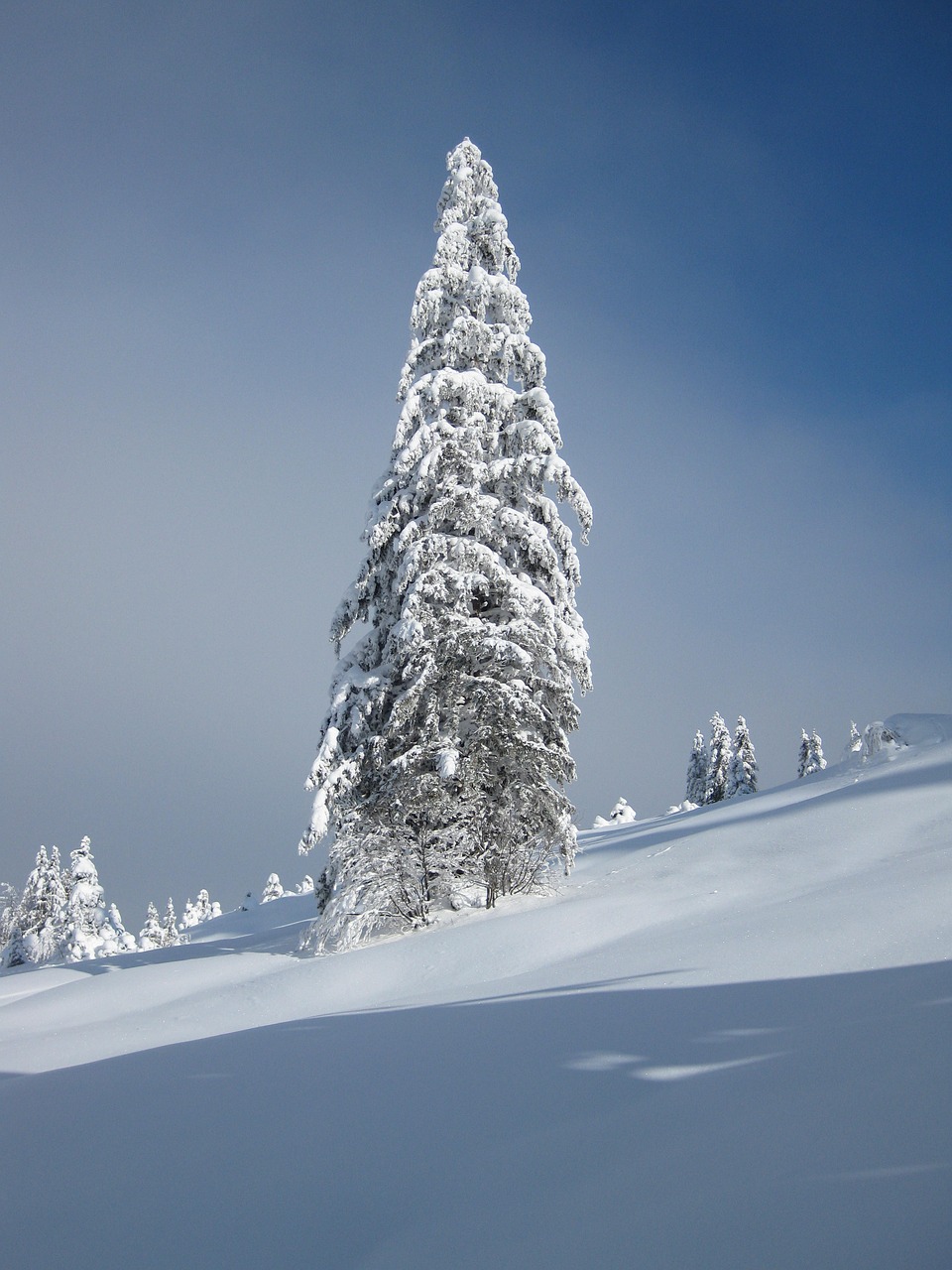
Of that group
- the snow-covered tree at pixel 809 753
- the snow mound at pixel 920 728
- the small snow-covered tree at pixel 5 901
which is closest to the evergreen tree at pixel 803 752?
the snow-covered tree at pixel 809 753

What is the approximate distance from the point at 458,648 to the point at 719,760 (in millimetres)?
46045

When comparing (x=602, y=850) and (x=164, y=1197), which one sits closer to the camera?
(x=164, y=1197)

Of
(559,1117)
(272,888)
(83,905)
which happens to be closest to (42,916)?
(83,905)

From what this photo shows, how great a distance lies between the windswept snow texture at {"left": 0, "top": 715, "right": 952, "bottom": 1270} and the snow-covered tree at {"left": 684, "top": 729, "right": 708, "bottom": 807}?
54.7 meters

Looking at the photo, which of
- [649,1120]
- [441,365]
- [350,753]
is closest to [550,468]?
[441,365]

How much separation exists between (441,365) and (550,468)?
306 centimetres

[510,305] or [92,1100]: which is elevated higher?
[510,305]

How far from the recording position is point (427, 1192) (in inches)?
127

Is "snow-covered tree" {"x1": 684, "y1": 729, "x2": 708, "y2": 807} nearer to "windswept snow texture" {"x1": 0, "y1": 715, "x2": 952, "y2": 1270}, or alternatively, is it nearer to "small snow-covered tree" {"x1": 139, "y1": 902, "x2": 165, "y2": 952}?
"small snow-covered tree" {"x1": 139, "y1": 902, "x2": 165, "y2": 952}

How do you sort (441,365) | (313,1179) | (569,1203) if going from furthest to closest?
(441,365)
(313,1179)
(569,1203)

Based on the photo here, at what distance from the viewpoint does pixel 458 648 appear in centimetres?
1309

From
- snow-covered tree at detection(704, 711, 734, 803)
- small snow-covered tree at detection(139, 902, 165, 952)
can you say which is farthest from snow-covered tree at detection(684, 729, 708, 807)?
small snow-covered tree at detection(139, 902, 165, 952)

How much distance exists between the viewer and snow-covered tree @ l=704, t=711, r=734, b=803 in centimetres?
5469

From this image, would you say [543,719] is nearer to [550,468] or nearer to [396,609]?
[396,609]
